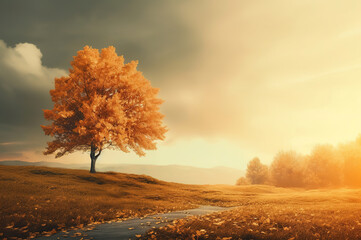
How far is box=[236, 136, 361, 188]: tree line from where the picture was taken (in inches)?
2744

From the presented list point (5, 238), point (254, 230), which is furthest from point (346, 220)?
point (5, 238)

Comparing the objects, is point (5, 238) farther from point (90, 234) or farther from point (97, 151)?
point (97, 151)

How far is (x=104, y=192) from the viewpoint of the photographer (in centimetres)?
2405

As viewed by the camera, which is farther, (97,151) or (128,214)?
(97,151)

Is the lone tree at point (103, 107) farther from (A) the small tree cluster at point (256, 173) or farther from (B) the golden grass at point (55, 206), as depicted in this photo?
(A) the small tree cluster at point (256, 173)

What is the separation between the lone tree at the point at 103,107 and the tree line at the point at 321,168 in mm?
57838

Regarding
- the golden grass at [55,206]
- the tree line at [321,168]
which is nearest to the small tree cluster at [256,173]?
the tree line at [321,168]

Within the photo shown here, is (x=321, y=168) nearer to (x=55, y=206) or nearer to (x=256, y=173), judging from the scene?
(x=256, y=173)

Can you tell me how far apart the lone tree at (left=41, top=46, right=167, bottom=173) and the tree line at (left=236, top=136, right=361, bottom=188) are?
57838 mm

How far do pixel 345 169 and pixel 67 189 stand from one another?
254 ft

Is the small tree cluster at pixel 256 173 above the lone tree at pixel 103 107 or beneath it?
beneath

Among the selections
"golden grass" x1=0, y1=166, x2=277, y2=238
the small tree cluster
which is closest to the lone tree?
"golden grass" x1=0, y1=166, x2=277, y2=238

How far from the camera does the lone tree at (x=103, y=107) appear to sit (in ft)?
93.5

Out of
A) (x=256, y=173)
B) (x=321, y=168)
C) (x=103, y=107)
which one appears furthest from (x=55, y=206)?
(x=321, y=168)
